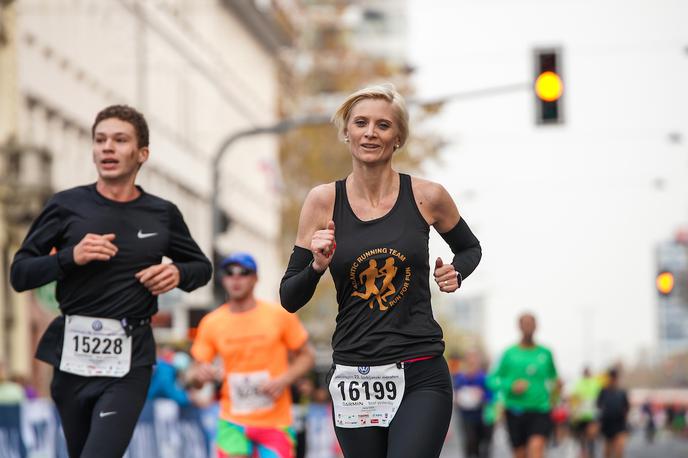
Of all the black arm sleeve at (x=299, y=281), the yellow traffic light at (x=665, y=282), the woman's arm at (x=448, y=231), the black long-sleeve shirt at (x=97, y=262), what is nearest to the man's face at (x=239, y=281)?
the black long-sleeve shirt at (x=97, y=262)

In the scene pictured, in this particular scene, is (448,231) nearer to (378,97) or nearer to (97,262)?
(378,97)

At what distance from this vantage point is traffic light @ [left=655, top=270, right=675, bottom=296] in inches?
670

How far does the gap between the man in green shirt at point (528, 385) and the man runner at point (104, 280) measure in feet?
33.1

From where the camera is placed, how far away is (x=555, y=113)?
81.7ft

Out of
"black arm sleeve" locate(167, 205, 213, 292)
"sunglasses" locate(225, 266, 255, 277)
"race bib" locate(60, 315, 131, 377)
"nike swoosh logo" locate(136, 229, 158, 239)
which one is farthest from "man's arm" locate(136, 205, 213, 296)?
"sunglasses" locate(225, 266, 255, 277)

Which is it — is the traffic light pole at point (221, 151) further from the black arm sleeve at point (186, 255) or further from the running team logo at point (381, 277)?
the running team logo at point (381, 277)

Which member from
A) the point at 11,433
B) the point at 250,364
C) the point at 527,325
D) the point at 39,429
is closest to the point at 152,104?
the point at 39,429

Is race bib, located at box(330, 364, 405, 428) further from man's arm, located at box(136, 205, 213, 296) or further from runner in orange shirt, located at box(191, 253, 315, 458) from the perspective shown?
runner in orange shirt, located at box(191, 253, 315, 458)

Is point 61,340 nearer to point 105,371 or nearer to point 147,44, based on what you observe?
point 105,371

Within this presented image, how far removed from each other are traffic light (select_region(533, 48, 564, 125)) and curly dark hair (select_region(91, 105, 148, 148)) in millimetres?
15952

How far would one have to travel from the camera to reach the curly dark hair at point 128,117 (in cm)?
913

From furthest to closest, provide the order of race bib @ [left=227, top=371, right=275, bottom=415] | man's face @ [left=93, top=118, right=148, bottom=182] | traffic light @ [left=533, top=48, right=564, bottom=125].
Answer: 1. traffic light @ [left=533, top=48, right=564, bottom=125]
2. race bib @ [left=227, top=371, right=275, bottom=415]
3. man's face @ [left=93, top=118, right=148, bottom=182]

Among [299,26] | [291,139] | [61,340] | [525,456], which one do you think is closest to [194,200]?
[291,139]

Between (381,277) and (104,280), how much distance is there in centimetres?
179
